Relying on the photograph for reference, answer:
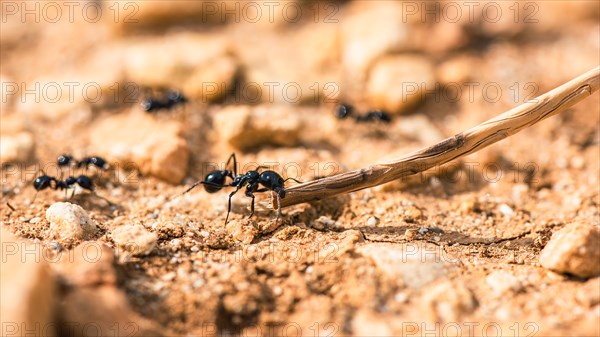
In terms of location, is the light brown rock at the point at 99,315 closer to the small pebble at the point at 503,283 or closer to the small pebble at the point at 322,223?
the small pebble at the point at 322,223

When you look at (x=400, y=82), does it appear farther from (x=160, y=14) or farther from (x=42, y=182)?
(x=42, y=182)

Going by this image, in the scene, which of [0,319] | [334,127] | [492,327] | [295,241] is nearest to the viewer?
[0,319]

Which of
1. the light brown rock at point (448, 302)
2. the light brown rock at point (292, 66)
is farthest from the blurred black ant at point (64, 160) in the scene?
the light brown rock at point (448, 302)

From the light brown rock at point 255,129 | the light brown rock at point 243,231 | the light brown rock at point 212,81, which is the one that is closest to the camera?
the light brown rock at point 243,231

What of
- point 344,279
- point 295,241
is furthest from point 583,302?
point 295,241

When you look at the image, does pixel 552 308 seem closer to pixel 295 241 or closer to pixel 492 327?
pixel 492 327

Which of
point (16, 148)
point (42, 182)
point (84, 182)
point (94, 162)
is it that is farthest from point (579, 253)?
point (16, 148)
